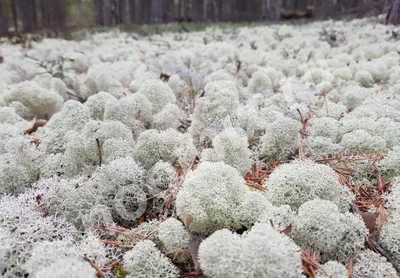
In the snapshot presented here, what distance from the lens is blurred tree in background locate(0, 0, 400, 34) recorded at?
1224 cm

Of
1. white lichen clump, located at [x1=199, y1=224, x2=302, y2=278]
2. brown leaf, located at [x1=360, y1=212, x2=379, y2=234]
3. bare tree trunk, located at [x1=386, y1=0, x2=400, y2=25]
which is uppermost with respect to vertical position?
bare tree trunk, located at [x1=386, y1=0, x2=400, y2=25]

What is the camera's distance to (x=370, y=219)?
1.21 m

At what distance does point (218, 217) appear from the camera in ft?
3.66

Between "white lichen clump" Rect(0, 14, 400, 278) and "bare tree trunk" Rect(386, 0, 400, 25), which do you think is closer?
"white lichen clump" Rect(0, 14, 400, 278)

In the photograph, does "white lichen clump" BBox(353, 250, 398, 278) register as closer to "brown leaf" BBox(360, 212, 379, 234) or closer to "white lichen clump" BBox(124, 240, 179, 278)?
"brown leaf" BBox(360, 212, 379, 234)

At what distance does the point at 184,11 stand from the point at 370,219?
28.2 metres

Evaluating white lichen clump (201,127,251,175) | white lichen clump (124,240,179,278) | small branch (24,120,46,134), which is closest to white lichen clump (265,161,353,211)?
white lichen clump (201,127,251,175)

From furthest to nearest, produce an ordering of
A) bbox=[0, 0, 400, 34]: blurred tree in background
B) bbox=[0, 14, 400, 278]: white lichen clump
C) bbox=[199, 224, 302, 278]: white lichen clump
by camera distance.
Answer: bbox=[0, 0, 400, 34]: blurred tree in background → bbox=[0, 14, 400, 278]: white lichen clump → bbox=[199, 224, 302, 278]: white lichen clump

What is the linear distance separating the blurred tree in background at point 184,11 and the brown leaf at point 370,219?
5.92 meters

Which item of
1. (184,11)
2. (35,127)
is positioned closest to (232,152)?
(35,127)

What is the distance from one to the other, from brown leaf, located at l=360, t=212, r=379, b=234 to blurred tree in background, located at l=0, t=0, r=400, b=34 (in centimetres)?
592

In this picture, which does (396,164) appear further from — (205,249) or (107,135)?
(107,135)

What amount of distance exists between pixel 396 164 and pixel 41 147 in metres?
1.51

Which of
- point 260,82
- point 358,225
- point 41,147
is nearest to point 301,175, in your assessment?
point 358,225
